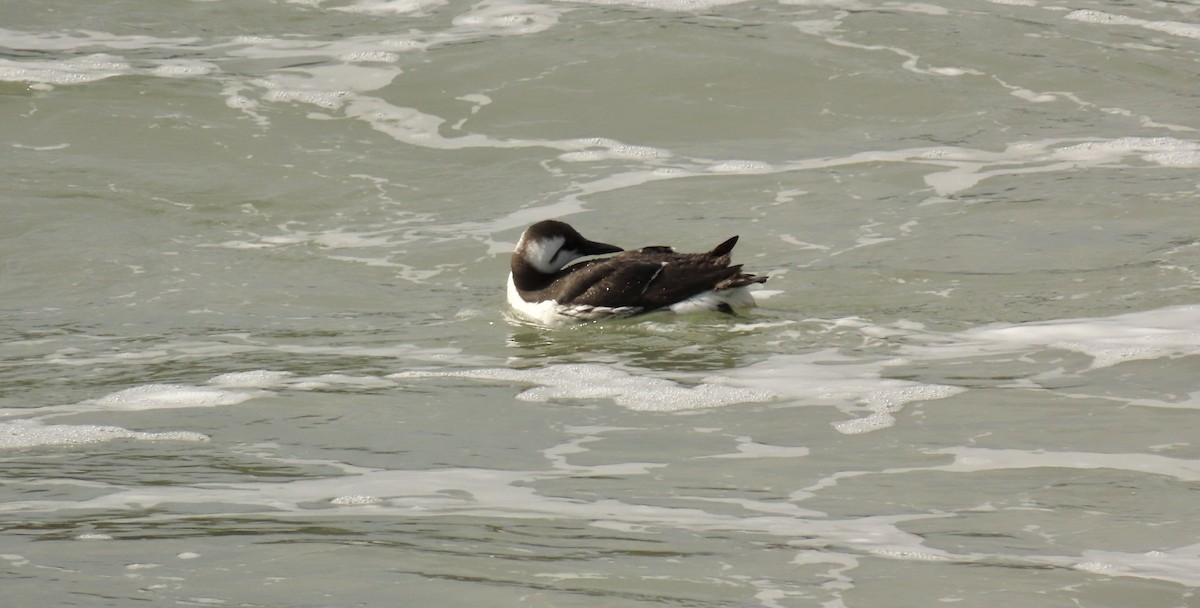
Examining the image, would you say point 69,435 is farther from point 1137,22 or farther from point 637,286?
point 1137,22

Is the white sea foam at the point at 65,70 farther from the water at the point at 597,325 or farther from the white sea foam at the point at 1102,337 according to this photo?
the white sea foam at the point at 1102,337

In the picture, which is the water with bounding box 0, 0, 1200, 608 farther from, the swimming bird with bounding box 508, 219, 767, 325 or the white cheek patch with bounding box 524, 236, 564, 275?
the white cheek patch with bounding box 524, 236, 564, 275

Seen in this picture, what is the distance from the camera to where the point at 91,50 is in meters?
14.8

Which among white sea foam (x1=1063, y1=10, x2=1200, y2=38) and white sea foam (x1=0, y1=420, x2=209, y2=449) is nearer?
white sea foam (x1=0, y1=420, x2=209, y2=449)

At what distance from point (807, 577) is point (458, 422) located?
256cm

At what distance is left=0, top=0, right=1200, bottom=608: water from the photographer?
459 centimetres

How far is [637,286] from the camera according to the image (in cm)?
873

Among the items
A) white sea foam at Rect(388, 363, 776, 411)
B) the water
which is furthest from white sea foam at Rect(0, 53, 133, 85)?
white sea foam at Rect(388, 363, 776, 411)

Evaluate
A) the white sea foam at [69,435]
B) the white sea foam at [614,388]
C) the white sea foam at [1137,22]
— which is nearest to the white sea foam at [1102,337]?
the white sea foam at [614,388]

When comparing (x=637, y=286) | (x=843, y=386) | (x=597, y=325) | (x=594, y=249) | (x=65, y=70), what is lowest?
A: (x=597, y=325)

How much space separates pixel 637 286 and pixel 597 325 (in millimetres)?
340

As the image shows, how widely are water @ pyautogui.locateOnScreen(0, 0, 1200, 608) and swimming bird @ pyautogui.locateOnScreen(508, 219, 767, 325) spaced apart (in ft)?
0.53

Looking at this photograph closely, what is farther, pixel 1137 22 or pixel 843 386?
pixel 1137 22

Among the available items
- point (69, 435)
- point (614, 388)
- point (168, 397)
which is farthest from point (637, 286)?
point (69, 435)
